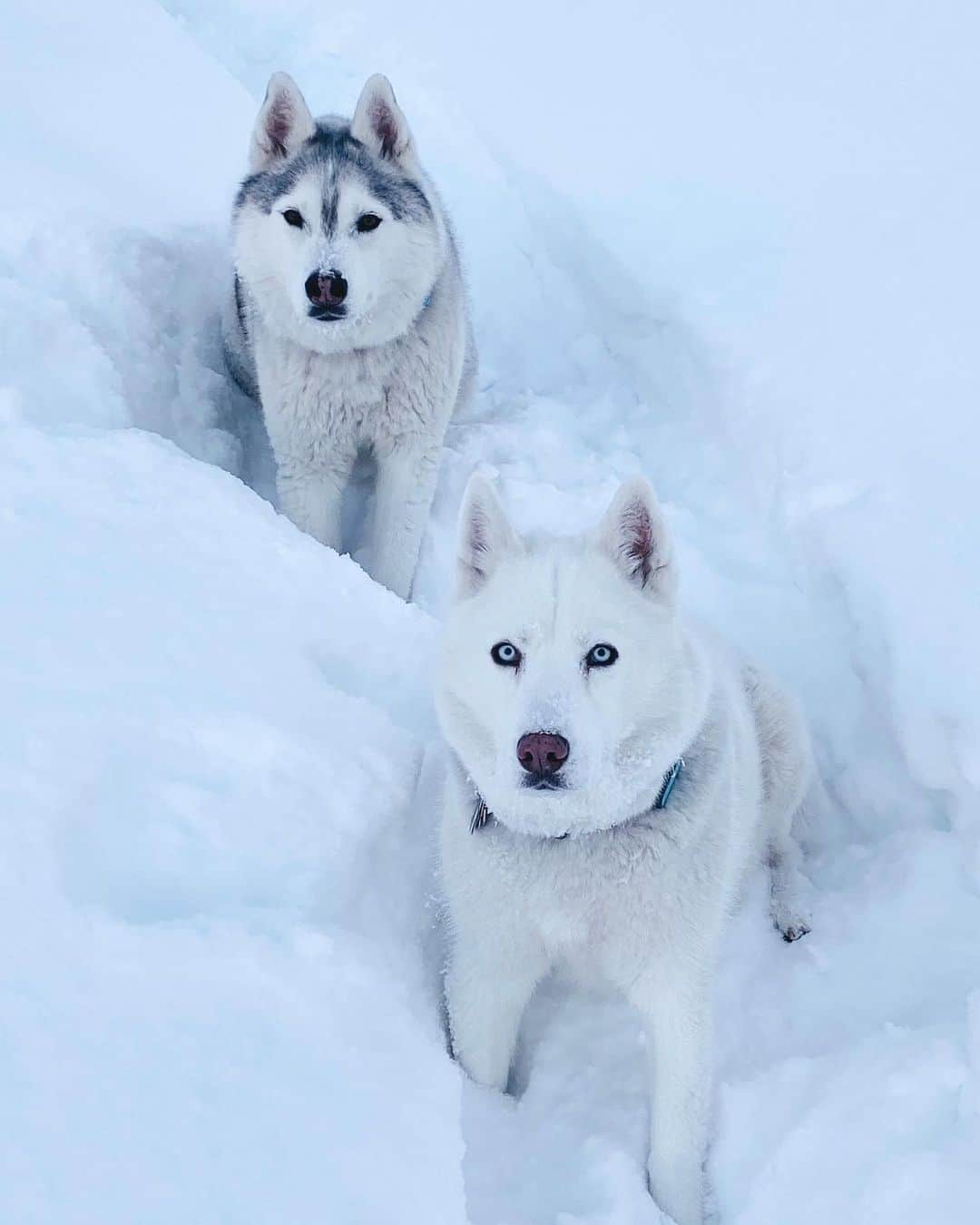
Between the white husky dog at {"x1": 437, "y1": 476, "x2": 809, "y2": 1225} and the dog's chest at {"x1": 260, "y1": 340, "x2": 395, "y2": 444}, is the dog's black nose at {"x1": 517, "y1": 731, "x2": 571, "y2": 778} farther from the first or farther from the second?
the dog's chest at {"x1": 260, "y1": 340, "x2": 395, "y2": 444}

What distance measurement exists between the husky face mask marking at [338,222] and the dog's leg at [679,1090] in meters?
2.74

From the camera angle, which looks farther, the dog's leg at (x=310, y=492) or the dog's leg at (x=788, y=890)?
the dog's leg at (x=310, y=492)

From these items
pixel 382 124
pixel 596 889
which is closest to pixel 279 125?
pixel 382 124

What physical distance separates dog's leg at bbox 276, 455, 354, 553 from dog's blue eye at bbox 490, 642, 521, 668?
7.63 feet

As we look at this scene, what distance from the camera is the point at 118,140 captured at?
593 centimetres

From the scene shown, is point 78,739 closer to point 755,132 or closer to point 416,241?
point 416,241

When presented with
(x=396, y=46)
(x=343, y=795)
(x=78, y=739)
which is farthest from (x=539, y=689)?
(x=396, y=46)

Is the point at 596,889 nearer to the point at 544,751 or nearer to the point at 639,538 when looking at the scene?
the point at 544,751

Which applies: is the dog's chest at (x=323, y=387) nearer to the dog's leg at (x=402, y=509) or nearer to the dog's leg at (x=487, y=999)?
the dog's leg at (x=402, y=509)

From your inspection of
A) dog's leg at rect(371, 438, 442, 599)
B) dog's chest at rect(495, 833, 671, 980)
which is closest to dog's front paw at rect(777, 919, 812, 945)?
dog's chest at rect(495, 833, 671, 980)

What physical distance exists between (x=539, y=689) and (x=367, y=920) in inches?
29.9

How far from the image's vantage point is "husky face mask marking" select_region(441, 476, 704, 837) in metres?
2.38

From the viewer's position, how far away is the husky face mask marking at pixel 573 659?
238 cm

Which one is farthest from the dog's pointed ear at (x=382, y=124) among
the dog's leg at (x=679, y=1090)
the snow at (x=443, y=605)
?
the dog's leg at (x=679, y=1090)
